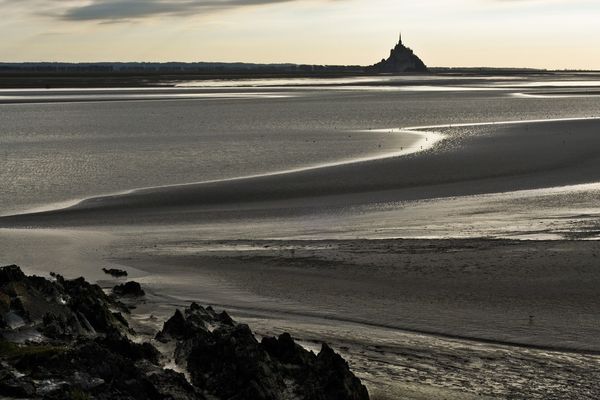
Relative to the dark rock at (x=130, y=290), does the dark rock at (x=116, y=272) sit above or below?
below

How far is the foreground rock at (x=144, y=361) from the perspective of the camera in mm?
8156

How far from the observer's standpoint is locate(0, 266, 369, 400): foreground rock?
8.16 m

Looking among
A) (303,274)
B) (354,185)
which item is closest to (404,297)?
(303,274)

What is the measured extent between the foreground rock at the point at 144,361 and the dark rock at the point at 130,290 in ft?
9.14

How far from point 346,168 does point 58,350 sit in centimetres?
2176

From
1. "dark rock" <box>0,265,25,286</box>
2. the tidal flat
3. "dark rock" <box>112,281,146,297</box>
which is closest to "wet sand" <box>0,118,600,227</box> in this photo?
the tidal flat

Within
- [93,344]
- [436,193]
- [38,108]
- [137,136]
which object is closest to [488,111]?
[137,136]

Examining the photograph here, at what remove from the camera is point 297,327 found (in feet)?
40.0

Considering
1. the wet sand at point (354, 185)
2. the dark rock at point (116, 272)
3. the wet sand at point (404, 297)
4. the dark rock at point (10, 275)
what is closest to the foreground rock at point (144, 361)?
the dark rock at point (10, 275)

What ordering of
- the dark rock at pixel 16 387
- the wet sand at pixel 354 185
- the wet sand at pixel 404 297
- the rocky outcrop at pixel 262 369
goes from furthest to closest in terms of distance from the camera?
1. the wet sand at pixel 354 185
2. the wet sand at pixel 404 297
3. the rocky outcrop at pixel 262 369
4. the dark rock at pixel 16 387

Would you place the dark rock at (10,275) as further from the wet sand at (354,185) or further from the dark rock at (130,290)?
the wet sand at (354,185)

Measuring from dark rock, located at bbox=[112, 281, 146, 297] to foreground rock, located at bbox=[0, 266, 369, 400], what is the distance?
9.14 ft

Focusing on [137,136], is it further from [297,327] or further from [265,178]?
[297,327]

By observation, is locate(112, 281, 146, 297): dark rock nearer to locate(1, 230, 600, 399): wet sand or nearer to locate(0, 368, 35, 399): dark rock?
locate(1, 230, 600, 399): wet sand
